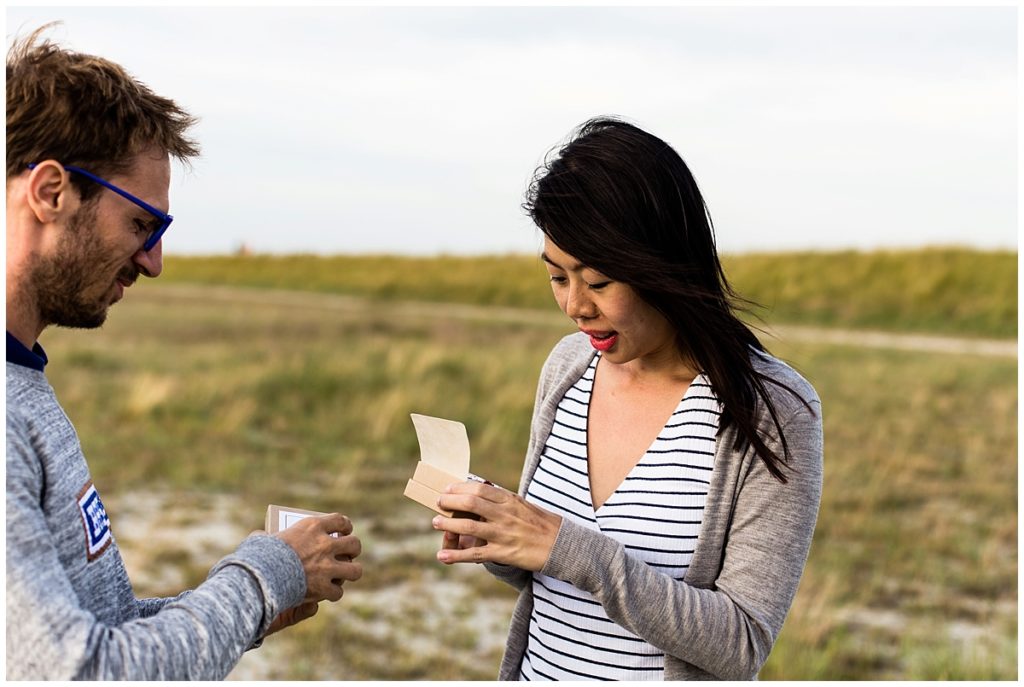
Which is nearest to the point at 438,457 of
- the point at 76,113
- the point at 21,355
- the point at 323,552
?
the point at 323,552

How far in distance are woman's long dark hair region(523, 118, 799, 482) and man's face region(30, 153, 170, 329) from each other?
883 mm

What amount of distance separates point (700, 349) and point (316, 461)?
7897 mm

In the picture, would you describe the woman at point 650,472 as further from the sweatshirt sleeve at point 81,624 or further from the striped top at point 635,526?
the sweatshirt sleeve at point 81,624

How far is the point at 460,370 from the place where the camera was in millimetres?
14938

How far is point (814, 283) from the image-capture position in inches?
1061

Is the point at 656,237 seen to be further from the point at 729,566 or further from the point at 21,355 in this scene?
the point at 21,355

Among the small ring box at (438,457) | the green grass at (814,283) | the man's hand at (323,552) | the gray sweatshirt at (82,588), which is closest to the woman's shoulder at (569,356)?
the small ring box at (438,457)

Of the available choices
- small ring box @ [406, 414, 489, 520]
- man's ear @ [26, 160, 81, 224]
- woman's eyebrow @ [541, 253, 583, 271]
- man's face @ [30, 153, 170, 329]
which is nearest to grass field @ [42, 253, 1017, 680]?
woman's eyebrow @ [541, 253, 583, 271]

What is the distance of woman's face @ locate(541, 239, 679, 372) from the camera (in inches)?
93.8

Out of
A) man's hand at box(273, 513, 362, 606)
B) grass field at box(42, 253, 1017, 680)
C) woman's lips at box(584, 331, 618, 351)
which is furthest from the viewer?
grass field at box(42, 253, 1017, 680)

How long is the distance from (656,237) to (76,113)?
1.23 metres

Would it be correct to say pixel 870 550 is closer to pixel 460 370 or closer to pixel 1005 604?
pixel 1005 604

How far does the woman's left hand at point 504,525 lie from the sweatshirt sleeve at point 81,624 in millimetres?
507

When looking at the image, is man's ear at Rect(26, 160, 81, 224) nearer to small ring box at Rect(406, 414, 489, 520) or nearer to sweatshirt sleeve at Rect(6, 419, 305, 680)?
sweatshirt sleeve at Rect(6, 419, 305, 680)
